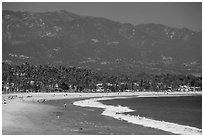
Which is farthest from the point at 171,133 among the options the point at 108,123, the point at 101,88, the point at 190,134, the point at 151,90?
the point at 151,90

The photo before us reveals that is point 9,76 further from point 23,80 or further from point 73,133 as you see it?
point 73,133

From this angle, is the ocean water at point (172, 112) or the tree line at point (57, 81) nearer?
the ocean water at point (172, 112)

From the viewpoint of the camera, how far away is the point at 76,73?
595 ft

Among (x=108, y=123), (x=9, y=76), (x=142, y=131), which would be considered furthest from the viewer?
(x=9, y=76)

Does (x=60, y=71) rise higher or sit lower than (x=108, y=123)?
higher

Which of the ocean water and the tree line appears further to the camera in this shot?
the tree line

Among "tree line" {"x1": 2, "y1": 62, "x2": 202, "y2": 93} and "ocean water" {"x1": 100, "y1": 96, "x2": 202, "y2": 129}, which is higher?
"tree line" {"x1": 2, "y1": 62, "x2": 202, "y2": 93}

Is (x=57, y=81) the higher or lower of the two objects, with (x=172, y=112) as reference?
higher

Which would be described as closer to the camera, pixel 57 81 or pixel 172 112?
pixel 172 112

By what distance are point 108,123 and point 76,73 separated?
140034 mm

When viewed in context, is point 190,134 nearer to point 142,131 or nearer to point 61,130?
point 142,131

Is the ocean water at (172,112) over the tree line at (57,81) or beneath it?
beneath

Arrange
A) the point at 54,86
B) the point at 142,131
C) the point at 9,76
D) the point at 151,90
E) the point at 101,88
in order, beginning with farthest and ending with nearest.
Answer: the point at 151,90 < the point at 101,88 < the point at 54,86 < the point at 9,76 < the point at 142,131

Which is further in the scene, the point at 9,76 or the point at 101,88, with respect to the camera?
the point at 101,88
